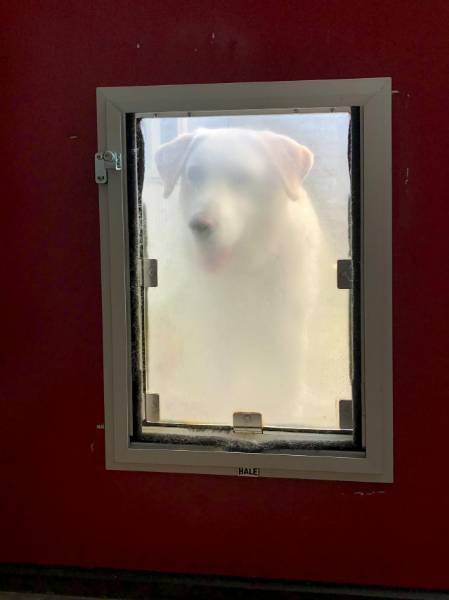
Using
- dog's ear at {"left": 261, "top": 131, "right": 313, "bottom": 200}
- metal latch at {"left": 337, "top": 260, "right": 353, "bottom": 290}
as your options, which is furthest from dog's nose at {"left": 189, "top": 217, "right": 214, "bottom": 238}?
metal latch at {"left": 337, "top": 260, "right": 353, "bottom": 290}

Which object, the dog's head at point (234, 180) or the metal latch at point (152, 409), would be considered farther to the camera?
the metal latch at point (152, 409)

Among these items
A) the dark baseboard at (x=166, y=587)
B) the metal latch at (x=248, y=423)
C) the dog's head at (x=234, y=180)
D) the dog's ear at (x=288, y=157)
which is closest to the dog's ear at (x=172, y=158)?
the dog's head at (x=234, y=180)

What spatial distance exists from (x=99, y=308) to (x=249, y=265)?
46cm

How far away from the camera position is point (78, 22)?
4.97ft

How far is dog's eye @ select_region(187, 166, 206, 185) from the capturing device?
1.50 m

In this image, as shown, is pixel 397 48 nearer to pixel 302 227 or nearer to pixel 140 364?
pixel 302 227

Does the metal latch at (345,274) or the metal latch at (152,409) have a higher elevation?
the metal latch at (345,274)

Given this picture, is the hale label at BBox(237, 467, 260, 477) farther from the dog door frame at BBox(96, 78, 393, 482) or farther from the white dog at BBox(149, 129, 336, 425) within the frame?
the white dog at BBox(149, 129, 336, 425)

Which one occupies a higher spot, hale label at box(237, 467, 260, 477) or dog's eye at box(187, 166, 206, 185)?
dog's eye at box(187, 166, 206, 185)

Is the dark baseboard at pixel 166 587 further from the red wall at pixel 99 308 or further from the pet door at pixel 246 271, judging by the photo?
the pet door at pixel 246 271

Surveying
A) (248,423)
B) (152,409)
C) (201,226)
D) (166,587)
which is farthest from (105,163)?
(166,587)

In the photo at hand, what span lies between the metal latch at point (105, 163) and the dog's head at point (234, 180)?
119mm

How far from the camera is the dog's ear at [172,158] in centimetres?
151

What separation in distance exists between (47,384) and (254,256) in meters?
0.73
